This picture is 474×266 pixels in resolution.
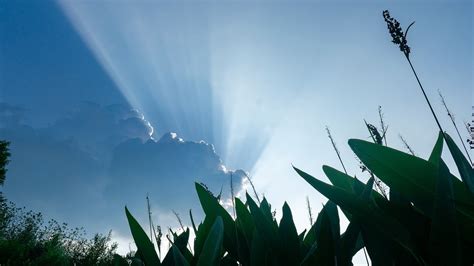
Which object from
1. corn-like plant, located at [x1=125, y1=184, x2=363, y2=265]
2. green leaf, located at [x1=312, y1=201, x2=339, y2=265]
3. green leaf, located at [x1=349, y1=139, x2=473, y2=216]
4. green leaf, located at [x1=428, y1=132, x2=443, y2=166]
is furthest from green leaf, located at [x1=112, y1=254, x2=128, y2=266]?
green leaf, located at [x1=428, y1=132, x2=443, y2=166]

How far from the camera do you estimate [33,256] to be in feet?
45.8

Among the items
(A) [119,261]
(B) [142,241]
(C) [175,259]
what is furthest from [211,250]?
(A) [119,261]

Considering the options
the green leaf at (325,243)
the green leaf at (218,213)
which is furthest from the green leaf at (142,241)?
the green leaf at (325,243)

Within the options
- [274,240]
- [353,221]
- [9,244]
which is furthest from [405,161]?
[9,244]

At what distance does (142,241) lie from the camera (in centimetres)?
75

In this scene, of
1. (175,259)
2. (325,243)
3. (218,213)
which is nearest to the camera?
(325,243)

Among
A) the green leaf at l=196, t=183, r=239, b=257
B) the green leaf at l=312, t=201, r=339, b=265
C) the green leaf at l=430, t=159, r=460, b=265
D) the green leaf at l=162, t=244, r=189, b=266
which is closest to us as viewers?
the green leaf at l=430, t=159, r=460, b=265

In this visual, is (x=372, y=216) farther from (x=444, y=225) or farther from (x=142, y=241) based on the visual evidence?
(x=142, y=241)

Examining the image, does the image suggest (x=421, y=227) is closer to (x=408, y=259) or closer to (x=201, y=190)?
(x=408, y=259)

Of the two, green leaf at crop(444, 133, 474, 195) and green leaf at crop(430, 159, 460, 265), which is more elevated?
green leaf at crop(444, 133, 474, 195)

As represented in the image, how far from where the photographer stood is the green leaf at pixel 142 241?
749 mm

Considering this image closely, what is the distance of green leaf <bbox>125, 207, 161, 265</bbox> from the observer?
749 mm

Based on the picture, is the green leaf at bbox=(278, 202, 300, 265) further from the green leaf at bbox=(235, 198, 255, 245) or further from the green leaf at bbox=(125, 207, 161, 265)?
the green leaf at bbox=(125, 207, 161, 265)

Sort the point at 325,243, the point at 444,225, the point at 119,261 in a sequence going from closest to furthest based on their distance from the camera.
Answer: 1. the point at 444,225
2. the point at 325,243
3. the point at 119,261
